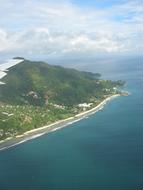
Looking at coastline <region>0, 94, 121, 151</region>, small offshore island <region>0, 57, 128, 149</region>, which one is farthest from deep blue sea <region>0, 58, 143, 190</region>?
small offshore island <region>0, 57, 128, 149</region>

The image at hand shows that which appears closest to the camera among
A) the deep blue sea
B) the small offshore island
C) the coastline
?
the deep blue sea

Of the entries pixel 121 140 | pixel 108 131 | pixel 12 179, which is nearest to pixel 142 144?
pixel 121 140

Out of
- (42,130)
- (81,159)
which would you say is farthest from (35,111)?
(81,159)

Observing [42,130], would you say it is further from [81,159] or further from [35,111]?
[81,159]

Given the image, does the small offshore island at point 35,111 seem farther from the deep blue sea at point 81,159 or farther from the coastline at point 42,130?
the deep blue sea at point 81,159

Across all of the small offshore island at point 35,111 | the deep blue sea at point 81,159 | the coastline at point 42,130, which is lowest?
the deep blue sea at point 81,159

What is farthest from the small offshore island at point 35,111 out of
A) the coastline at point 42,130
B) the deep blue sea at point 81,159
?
the deep blue sea at point 81,159

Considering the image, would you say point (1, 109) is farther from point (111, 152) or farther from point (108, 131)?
point (111, 152)

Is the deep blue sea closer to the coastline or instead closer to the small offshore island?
the coastline
